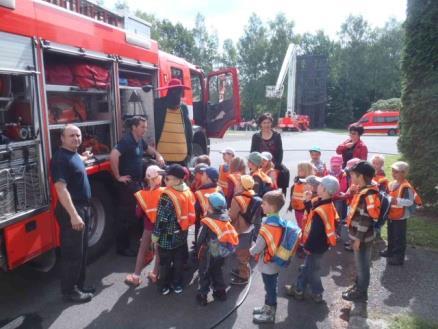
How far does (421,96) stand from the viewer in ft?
20.6

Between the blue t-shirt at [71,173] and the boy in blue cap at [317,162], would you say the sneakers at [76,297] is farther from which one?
the boy in blue cap at [317,162]

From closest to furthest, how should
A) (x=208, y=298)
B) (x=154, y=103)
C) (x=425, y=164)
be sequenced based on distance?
(x=208, y=298) < (x=154, y=103) < (x=425, y=164)

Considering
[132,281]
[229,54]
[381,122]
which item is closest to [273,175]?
[132,281]

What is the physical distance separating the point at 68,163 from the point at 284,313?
2453 millimetres

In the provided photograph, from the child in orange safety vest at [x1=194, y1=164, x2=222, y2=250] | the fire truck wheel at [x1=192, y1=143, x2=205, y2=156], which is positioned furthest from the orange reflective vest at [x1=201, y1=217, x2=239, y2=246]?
the fire truck wheel at [x1=192, y1=143, x2=205, y2=156]

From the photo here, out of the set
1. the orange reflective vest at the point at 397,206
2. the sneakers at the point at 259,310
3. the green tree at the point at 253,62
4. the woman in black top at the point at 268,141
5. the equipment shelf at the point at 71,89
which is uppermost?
the green tree at the point at 253,62

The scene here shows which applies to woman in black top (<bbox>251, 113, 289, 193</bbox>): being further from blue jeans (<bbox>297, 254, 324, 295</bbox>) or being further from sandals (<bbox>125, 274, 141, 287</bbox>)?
sandals (<bbox>125, 274, 141, 287</bbox>)

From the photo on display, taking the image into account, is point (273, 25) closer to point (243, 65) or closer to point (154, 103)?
point (243, 65)

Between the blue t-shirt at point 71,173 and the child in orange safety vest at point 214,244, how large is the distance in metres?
1.21

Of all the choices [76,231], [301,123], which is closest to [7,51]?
[76,231]

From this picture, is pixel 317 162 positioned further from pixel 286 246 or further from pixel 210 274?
pixel 210 274

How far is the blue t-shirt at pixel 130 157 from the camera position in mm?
4645

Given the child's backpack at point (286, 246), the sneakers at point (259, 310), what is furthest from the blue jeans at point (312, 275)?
the sneakers at point (259, 310)

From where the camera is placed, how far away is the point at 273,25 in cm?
5472
